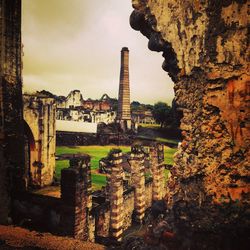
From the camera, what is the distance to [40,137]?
42.5 feet

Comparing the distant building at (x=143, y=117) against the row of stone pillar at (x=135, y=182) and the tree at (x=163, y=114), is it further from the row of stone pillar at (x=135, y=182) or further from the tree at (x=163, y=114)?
the row of stone pillar at (x=135, y=182)

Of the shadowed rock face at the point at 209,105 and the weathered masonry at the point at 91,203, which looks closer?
the shadowed rock face at the point at 209,105

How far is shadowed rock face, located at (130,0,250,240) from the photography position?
7.22 ft

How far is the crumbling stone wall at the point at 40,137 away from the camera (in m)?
12.6

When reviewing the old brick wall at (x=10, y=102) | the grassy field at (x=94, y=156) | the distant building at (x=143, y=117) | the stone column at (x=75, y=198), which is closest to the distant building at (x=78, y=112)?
the distant building at (x=143, y=117)

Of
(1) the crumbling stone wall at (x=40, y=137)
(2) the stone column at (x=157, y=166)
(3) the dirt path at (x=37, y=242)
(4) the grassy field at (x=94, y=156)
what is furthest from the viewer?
(4) the grassy field at (x=94, y=156)

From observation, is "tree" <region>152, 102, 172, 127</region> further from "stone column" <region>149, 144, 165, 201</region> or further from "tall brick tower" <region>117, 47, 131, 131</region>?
"stone column" <region>149, 144, 165, 201</region>

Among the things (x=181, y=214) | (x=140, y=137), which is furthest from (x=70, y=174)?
(x=140, y=137)

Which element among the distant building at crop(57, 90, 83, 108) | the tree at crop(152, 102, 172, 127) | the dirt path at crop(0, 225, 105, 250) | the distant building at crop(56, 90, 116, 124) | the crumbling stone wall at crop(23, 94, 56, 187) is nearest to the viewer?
the dirt path at crop(0, 225, 105, 250)

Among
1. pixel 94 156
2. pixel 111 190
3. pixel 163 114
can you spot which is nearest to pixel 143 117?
pixel 163 114

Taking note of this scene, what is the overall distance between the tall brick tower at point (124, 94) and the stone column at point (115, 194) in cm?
2407

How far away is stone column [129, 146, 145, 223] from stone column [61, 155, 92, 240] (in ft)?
14.6

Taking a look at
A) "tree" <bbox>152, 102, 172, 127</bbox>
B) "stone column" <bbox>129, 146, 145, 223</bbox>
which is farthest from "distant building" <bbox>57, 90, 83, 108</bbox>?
"stone column" <bbox>129, 146, 145, 223</bbox>

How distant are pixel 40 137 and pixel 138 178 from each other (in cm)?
513
